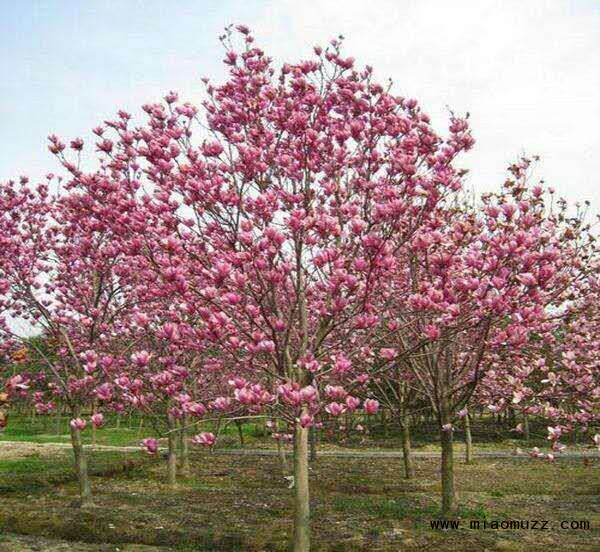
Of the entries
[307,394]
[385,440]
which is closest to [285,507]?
[307,394]

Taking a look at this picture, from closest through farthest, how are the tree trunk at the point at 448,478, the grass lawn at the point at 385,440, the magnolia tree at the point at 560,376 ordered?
the magnolia tree at the point at 560,376 → the tree trunk at the point at 448,478 → the grass lawn at the point at 385,440

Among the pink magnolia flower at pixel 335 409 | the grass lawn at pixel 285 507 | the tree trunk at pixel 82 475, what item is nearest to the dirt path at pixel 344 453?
the grass lawn at pixel 285 507

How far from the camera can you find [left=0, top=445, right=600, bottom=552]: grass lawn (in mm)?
10305

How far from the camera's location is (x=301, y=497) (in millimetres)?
8133

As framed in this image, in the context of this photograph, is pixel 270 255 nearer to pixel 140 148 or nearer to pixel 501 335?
pixel 140 148

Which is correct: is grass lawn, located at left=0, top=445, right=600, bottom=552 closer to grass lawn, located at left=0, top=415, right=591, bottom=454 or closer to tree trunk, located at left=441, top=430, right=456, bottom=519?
tree trunk, located at left=441, top=430, right=456, bottom=519

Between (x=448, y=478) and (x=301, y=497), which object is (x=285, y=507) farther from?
(x=301, y=497)

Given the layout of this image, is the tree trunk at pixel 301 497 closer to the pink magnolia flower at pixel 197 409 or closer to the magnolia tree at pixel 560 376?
the pink magnolia flower at pixel 197 409

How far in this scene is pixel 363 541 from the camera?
33.2 feet

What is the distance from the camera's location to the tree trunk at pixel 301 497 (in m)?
7.95

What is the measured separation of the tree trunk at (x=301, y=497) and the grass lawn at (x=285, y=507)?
6.92 feet

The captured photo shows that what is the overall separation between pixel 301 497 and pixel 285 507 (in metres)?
5.85

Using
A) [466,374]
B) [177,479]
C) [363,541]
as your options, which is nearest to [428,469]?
[177,479]

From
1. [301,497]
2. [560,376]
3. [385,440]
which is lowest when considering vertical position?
[385,440]
